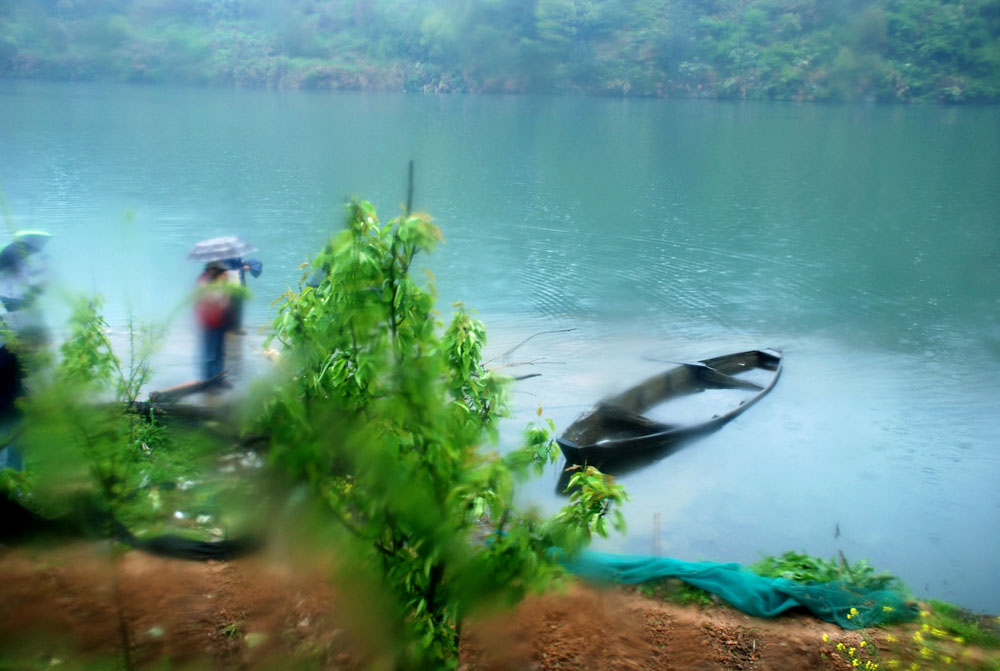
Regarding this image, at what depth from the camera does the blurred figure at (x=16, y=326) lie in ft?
9.86

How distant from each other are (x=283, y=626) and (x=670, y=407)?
608cm

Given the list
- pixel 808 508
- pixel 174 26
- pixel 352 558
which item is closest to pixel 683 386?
pixel 808 508

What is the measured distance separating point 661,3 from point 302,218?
27650mm

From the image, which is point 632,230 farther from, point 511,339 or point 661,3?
point 661,3

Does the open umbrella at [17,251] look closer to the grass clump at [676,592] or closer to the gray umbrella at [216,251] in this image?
the gray umbrella at [216,251]

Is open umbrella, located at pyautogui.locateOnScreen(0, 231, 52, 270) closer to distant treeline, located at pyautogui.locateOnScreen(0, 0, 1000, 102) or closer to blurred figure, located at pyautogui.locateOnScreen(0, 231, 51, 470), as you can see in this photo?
blurred figure, located at pyautogui.locateOnScreen(0, 231, 51, 470)

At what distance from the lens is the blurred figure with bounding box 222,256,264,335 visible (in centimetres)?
518

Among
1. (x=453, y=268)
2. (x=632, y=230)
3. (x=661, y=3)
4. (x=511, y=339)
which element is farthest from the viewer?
(x=661, y=3)

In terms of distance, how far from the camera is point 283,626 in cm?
291

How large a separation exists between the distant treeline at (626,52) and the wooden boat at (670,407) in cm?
1885

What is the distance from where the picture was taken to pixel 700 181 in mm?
20094

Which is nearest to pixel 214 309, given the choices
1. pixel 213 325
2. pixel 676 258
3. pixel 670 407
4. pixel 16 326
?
pixel 213 325

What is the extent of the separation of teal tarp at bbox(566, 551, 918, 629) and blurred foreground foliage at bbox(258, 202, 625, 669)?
2.16 metres

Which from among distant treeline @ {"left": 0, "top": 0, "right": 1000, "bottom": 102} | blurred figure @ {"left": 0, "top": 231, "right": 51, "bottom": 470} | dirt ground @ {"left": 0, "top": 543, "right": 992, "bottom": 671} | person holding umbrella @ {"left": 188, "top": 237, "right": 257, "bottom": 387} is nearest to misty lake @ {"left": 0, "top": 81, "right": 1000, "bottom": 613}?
blurred figure @ {"left": 0, "top": 231, "right": 51, "bottom": 470}
